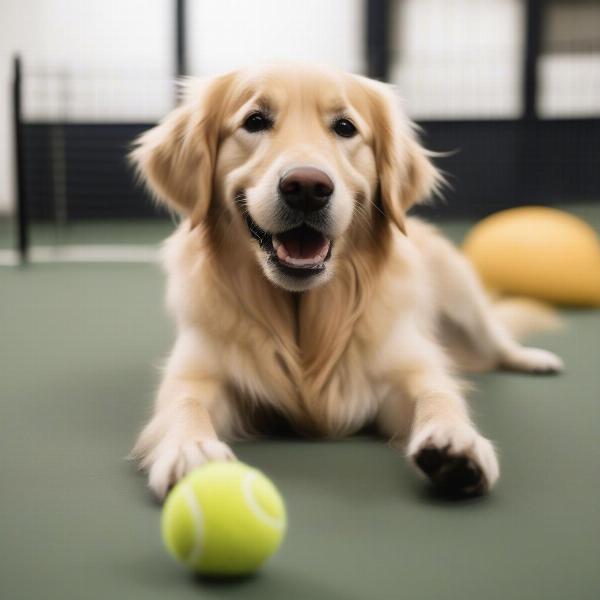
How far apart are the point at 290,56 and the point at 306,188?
5.21m

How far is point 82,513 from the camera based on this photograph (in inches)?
61.3

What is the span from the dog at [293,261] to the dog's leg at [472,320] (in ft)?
1.60

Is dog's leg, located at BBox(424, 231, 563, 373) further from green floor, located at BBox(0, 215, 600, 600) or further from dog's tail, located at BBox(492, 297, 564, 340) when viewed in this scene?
dog's tail, located at BBox(492, 297, 564, 340)

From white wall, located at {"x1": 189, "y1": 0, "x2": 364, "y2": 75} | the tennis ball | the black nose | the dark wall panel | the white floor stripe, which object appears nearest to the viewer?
the tennis ball

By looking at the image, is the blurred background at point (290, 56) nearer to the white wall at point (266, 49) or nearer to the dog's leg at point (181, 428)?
the white wall at point (266, 49)

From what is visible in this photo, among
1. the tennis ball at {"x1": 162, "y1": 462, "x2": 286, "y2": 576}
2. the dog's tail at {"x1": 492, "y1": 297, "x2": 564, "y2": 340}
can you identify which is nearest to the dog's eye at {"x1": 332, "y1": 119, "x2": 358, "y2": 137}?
the tennis ball at {"x1": 162, "y1": 462, "x2": 286, "y2": 576}

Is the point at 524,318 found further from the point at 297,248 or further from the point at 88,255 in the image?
the point at 88,255

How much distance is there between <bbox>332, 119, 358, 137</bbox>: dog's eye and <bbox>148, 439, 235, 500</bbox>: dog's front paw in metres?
0.76

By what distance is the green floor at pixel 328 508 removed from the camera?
1.27 meters

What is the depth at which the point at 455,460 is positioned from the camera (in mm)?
1568

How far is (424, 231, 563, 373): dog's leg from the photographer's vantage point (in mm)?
2695

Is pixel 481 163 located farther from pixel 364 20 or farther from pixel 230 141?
pixel 230 141

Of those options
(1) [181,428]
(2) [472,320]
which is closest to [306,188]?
(1) [181,428]

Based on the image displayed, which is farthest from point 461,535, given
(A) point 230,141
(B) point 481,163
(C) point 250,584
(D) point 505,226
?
(B) point 481,163
